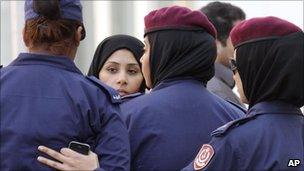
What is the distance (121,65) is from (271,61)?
1246 mm

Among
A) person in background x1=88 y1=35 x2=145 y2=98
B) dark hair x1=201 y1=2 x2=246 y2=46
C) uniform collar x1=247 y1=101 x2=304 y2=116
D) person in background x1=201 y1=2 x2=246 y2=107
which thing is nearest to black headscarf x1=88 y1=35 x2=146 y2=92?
person in background x1=88 y1=35 x2=145 y2=98

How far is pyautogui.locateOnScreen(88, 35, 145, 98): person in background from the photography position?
3.21m

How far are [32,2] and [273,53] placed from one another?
0.77 m

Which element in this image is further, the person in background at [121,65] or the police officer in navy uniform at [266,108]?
the person in background at [121,65]

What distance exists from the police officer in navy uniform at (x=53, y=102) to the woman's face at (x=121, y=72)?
1032mm

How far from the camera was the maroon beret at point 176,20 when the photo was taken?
2.43 meters

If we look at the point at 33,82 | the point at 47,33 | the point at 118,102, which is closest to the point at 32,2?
the point at 47,33

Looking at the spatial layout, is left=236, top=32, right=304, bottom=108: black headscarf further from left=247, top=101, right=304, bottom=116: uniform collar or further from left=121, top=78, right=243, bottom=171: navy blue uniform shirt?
left=121, top=78, right=243, bottom=171: navy blue uniform shirt

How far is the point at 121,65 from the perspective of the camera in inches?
127

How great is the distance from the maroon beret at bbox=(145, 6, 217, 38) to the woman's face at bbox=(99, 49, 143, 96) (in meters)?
0.76

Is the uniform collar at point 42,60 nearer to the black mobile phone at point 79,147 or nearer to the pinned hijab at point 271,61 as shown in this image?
the black mobile phone at point 79,147

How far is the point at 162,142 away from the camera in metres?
2.30

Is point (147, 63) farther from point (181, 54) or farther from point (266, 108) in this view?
point (266, 108)

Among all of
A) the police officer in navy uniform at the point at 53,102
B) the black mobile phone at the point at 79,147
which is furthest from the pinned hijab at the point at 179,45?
the black mobile phone at the point at 79,147
